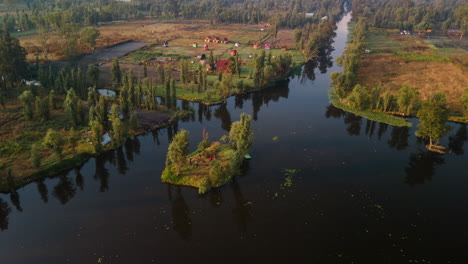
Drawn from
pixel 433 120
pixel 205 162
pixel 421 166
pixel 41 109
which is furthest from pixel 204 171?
pixel 433 120

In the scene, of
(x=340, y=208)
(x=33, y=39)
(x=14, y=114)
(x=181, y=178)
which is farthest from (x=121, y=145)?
(x=33, y=39)

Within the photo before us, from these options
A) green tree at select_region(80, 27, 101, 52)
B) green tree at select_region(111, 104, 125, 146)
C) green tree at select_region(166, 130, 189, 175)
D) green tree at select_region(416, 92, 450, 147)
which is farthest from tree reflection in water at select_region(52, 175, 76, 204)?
green tree at select_region(80, 27, 101, 52)

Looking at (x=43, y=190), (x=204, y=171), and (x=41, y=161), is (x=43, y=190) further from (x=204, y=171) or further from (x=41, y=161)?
(x=204, y=171)

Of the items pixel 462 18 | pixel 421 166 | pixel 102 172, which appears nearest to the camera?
pixel 102 172

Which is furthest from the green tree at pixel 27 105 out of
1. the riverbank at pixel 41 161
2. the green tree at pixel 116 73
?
the green tree at pixel 116 73

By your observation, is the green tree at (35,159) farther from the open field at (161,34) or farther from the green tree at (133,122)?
the open field at (161,34)

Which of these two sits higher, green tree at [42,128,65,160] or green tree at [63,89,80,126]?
green tree at [63,89,80,126]

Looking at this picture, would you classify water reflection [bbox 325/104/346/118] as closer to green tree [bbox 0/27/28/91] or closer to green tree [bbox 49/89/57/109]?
green tree [bbox 49/89/57/109]
